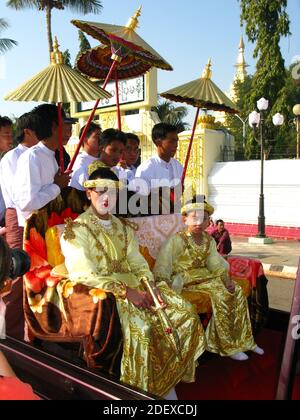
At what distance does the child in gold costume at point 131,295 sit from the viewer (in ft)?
7.28

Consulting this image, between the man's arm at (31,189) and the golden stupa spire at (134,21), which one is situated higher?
the golden stupa spire at (134,21)

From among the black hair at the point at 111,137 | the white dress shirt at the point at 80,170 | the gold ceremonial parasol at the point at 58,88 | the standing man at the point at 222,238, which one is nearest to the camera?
the gold ceremonial parasol at the point at 58,88

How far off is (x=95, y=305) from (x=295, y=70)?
4.62 ft

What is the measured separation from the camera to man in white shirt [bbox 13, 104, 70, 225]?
8.89ft

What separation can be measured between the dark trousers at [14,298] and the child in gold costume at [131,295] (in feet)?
1.91

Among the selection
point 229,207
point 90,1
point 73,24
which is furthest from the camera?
point 90,1

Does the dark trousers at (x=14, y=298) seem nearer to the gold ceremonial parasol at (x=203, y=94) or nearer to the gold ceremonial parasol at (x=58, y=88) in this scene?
the gold ceremonial parasol at (x=58, y=88)

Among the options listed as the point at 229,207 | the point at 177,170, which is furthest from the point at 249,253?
the point at 177,170

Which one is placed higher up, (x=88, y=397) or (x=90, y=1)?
(x=90, y=1)

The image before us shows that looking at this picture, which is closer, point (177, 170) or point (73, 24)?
point (73, 24)

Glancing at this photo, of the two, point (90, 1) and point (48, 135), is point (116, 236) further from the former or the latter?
point (90, 1)

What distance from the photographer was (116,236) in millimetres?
2727

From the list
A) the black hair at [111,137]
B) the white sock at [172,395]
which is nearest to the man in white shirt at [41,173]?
the black hair at [111,137]

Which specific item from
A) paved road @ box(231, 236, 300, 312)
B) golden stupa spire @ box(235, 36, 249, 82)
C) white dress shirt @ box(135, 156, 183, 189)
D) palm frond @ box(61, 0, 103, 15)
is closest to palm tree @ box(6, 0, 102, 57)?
palm frond @ box(61, 0, 103, 15)
